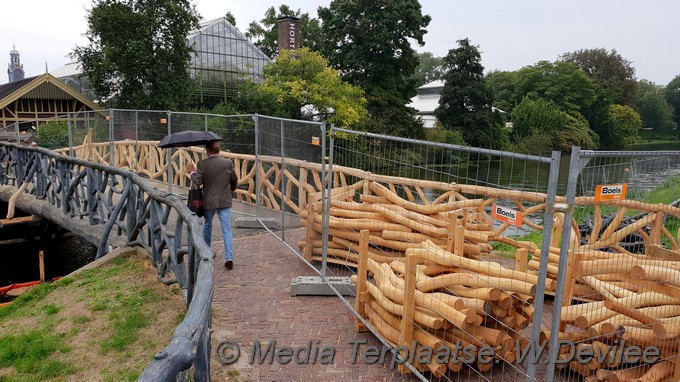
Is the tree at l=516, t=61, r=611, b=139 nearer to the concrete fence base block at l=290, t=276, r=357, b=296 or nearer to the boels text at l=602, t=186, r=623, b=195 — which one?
the concrete fence base block at l=290, t=276, r=357, b=296

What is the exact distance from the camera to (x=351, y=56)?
38.3m

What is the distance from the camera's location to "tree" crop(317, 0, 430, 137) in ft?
125

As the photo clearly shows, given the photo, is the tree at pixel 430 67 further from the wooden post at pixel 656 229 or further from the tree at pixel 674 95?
the wooden post at pixel 656 229

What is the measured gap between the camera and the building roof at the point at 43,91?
31.8 meters

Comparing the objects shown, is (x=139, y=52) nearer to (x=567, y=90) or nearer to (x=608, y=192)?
(x=608, y=192)

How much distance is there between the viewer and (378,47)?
38.1m

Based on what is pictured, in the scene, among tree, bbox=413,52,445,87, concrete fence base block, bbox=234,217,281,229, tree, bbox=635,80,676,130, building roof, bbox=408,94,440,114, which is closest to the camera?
concrete fence base block, bbox=234,217,281,229

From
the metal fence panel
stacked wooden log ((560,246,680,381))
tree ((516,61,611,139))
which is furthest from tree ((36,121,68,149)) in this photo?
tree ((516,61,611,139))

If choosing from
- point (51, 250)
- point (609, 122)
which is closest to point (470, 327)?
point (51, 250)

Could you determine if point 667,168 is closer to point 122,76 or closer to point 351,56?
point 122,76

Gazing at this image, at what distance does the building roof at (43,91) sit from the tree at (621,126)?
199 ft

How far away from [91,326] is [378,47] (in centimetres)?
3484

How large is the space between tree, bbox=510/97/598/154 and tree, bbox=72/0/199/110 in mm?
31176

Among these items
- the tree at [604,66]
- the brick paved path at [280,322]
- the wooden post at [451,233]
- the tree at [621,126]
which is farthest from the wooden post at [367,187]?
the tree at [604,66]
